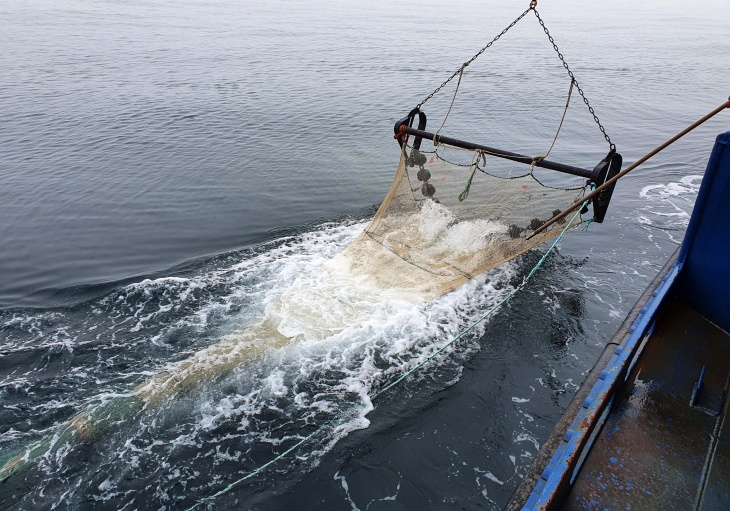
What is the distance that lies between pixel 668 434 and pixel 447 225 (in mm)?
4560

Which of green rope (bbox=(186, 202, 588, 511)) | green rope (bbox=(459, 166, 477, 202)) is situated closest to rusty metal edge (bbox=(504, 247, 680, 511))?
green rope (bbox=(186, 202, 588, 511))

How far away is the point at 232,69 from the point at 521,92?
13.0 m

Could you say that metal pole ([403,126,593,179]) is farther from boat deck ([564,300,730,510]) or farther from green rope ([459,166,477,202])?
boat deck ([564,300,730,510])

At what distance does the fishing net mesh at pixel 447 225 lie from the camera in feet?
23.0

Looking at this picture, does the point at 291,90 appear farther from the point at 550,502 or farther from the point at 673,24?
the point at 673,24

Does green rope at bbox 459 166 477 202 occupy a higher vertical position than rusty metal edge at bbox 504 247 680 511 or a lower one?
higher

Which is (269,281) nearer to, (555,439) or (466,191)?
(466,191)

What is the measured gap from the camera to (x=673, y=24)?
47719mm

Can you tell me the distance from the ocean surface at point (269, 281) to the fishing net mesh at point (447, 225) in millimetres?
508

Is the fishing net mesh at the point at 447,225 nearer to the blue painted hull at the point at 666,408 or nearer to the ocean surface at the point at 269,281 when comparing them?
the ocean surface at the point at 269,281

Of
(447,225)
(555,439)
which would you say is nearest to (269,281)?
(447,225)

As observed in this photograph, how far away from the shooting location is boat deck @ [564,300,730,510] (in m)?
3.25

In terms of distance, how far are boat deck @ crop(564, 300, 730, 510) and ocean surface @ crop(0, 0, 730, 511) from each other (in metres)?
1.16

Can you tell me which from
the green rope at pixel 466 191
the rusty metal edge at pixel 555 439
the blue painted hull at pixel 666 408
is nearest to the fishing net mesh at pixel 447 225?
the green rope at pixel 466 191
